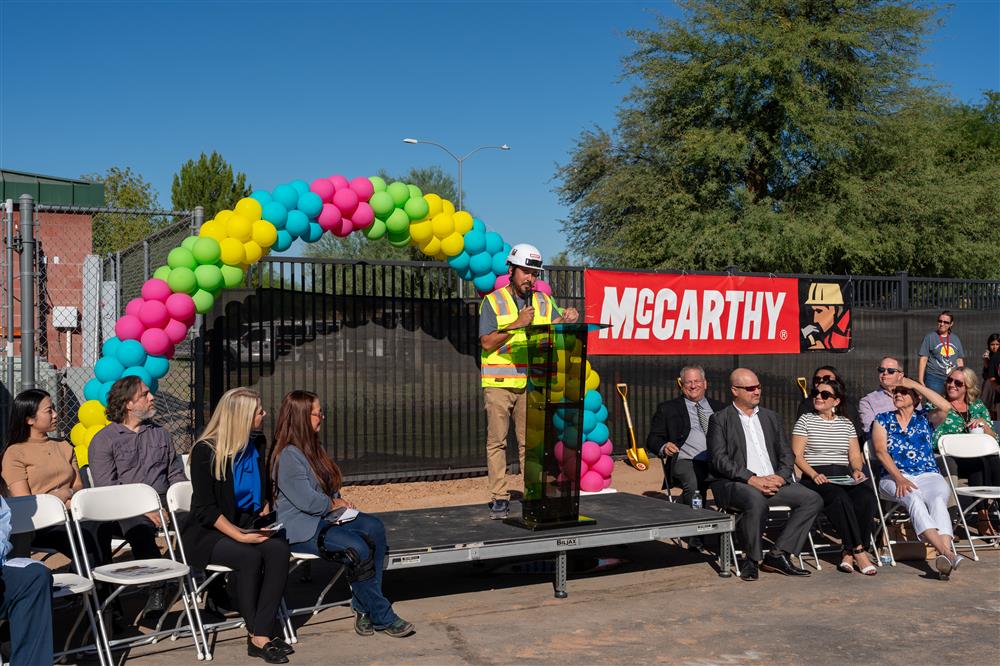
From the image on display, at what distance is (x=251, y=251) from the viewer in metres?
8.47

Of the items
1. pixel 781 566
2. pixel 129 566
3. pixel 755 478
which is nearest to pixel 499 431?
pixel 755 478

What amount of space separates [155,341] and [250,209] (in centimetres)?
134

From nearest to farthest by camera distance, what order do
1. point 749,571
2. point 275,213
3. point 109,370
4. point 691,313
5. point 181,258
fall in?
point 749,571
point 109,370
point 181,258
point 275,213
point 691,313

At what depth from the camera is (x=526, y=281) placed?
7.87 metres

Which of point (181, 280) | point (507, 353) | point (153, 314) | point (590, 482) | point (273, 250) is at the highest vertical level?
point (273, 250)

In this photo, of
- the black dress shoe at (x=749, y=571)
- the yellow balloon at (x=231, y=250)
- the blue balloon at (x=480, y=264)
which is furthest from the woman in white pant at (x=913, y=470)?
the yellow balloon at (x=231, y=250)

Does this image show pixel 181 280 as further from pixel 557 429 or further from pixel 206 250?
pixel 557 429

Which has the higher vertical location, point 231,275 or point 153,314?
point 231,275

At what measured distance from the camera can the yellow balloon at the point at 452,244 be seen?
9.54 meters

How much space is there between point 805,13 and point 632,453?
55.1ft

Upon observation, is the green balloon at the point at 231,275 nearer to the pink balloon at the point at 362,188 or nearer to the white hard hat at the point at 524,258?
the pink balloon at the point at 362,188

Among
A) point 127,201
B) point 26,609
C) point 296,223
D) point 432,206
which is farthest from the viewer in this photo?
point 127,201

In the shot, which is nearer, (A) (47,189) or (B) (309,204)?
(B) (309,204)

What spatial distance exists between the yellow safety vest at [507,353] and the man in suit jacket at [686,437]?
4.60 ft
